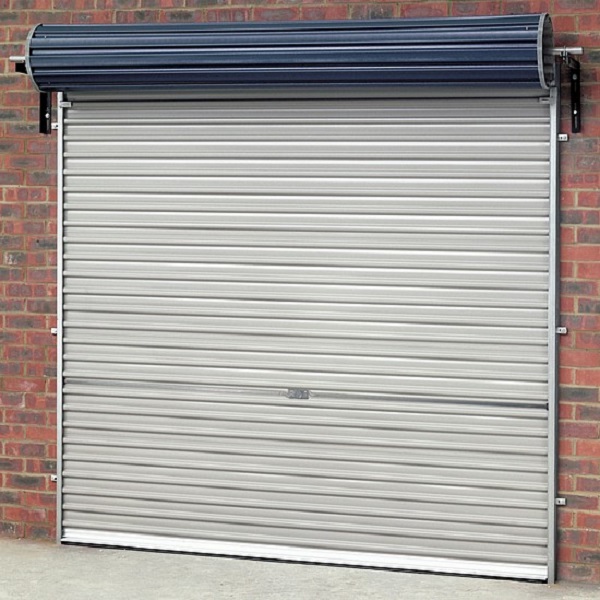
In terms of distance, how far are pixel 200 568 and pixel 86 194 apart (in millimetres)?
2133

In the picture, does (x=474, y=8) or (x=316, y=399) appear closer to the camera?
(x=474, y=8)

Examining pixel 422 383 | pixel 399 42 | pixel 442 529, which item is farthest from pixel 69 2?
pixel 442 529

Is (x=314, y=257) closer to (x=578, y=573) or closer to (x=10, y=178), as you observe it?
(x=10, y=178)

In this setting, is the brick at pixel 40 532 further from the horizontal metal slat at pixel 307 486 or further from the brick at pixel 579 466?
the brick at pixel 579 466

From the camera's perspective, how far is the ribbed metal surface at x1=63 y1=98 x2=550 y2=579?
675cm

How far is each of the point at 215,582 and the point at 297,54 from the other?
2711mm

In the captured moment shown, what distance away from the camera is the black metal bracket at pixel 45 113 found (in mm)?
7273

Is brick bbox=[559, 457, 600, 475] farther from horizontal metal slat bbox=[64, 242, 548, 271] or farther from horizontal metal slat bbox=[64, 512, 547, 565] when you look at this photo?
horizontal metal slat bbox=[64, 242, 548, 271]

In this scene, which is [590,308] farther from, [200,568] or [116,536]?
[116,536]

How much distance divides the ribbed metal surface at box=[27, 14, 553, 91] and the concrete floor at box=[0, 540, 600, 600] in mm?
2530

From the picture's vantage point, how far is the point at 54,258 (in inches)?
289

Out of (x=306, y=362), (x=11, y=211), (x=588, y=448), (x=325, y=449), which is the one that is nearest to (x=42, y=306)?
(x=11, y=211)

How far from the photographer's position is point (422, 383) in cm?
687

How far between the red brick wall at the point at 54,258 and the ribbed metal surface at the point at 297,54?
0.28 meters
